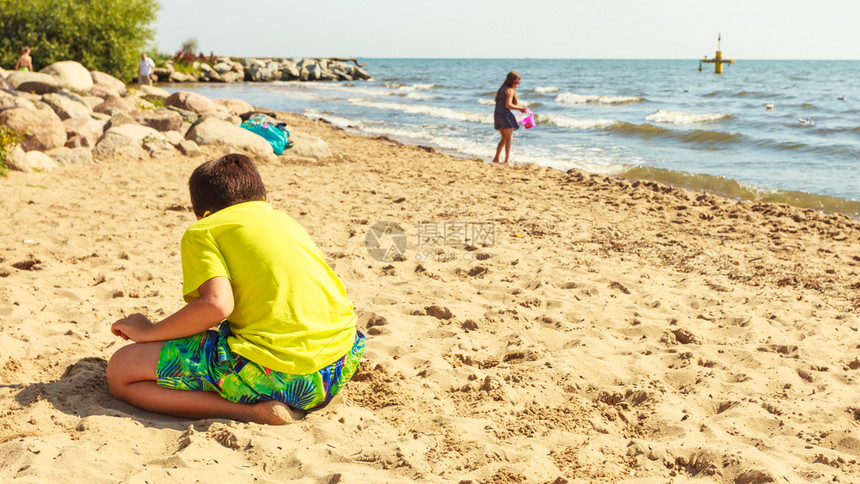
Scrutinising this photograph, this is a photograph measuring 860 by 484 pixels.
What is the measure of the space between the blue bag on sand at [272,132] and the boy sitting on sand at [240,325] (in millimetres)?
7744

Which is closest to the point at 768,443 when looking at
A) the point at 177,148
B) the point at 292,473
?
the point at 292,473

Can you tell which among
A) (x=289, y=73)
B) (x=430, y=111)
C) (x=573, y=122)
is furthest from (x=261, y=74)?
(x=573, y=122)

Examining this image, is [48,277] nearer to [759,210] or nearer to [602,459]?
[602,459]

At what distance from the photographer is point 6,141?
763 cm

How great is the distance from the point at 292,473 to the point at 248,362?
0.51 metres

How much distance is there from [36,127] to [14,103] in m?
1.03

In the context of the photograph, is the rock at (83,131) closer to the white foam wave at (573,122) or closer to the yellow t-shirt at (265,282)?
the yellow t-shirt at (265,282)

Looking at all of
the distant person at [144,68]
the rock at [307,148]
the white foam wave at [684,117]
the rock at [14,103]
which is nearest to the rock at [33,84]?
the rock at [14,103]

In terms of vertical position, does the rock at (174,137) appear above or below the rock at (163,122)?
below

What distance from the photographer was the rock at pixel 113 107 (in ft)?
36.6

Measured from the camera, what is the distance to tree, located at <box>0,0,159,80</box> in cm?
2097

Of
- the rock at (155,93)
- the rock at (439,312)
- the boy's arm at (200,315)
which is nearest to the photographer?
the boy's arm at (200,315)

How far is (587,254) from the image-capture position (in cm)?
564

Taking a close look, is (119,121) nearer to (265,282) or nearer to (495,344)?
(495,344)
